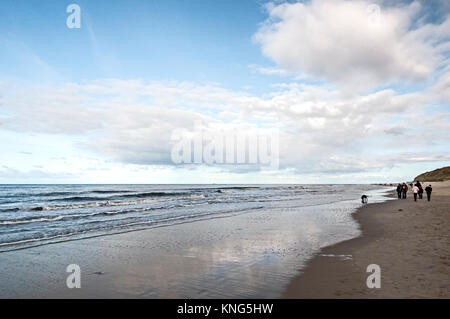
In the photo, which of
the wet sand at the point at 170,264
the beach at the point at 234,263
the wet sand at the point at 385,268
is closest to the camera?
the wet sand at the point at 385,268

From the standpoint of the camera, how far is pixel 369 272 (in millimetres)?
7262

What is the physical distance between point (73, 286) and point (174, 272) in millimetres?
2429

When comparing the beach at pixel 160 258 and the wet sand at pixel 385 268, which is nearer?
the wet sand at pixel 385 268
